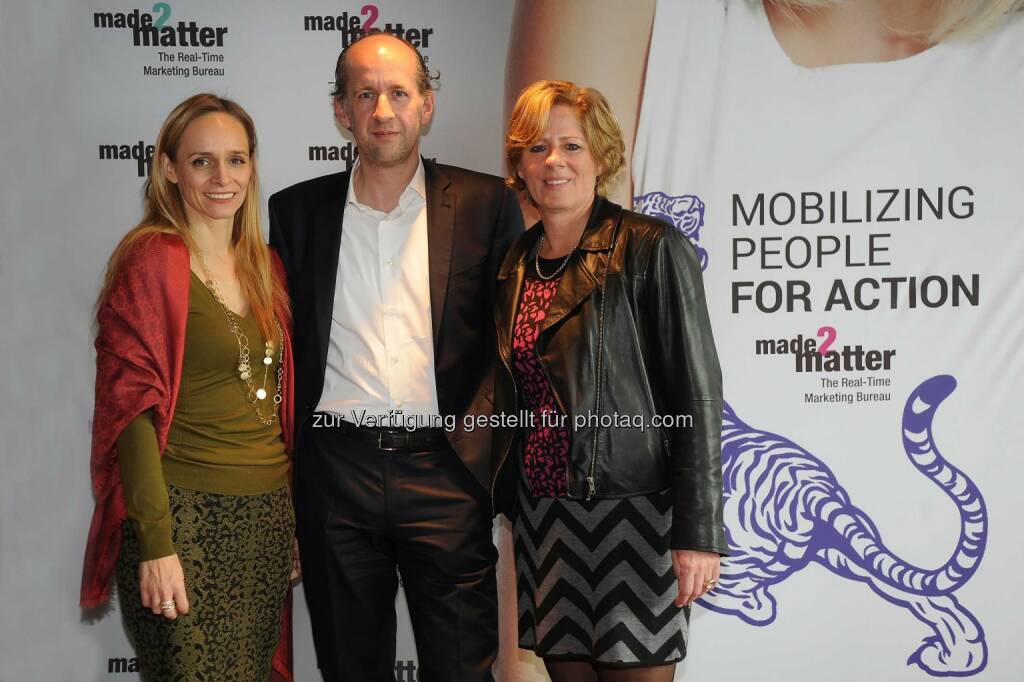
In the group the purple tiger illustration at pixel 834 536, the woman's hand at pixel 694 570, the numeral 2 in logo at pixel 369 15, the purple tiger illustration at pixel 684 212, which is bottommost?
the purple tiger illustration at pixel 834 536

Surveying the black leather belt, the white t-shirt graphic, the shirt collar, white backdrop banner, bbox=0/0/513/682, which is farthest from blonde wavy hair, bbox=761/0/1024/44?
the black leather belt

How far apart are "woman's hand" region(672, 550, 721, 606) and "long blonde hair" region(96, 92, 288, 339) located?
47.6 inches

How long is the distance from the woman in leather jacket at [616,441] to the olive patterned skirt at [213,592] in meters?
0.71

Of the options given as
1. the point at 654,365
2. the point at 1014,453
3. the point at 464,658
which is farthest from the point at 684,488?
the point at 1014,453

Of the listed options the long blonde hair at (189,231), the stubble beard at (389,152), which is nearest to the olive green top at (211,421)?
the long blonde hair at (189,231)

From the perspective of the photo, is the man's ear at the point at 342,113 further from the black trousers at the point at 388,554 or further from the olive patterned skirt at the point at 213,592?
the olive patterned skirt at the point at 213,592

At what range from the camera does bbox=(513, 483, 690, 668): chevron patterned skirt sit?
1980mm

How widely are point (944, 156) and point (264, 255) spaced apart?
242 centimetres

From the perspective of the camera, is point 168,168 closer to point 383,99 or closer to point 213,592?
point 383,99

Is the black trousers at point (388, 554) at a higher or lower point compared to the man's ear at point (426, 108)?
lower

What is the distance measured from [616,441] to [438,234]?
2.68 feet

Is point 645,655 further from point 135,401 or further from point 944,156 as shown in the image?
point 944,156

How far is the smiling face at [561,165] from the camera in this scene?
84.2 inches

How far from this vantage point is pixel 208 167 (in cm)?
226
